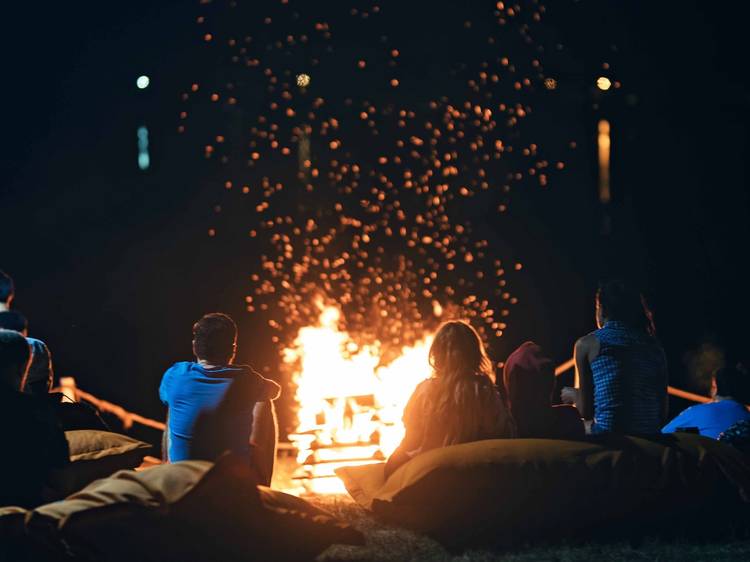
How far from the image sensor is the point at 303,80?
15359mm

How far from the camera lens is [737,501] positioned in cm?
454

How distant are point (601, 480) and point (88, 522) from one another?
231 centimetres

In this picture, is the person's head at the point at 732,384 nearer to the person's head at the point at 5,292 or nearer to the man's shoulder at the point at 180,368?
the man's shoulder at the point at 180,368

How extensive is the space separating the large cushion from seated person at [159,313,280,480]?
0.32 meters

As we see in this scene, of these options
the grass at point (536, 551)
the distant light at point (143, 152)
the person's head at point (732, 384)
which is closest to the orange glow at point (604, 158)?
the distant light at point (143, 152)

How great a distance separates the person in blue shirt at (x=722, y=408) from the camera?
5320mm

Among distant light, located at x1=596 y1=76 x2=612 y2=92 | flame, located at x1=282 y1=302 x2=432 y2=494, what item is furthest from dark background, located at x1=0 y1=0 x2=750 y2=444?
flame, located at x1=282 y1=302 x2=432 y2=494

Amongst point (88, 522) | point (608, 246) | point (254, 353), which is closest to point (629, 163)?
point (608, 246)

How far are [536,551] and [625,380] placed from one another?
1.01m

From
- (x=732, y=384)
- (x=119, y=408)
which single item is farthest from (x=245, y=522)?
(x=119, y=408)

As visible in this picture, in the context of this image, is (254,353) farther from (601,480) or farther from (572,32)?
(601,480)

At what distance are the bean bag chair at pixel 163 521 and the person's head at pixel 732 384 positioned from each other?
300 centimetres

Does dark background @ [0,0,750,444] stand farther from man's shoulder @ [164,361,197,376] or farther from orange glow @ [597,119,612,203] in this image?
man's shoulder @ [164,361,197,376]

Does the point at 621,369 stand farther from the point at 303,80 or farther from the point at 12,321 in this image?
the point at 303,80
